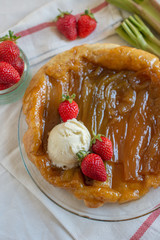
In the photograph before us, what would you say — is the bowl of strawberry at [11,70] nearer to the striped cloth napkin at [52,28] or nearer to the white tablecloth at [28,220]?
the striped cloth napkin at [52,28]

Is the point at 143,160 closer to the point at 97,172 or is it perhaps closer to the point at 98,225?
the point at 97,172

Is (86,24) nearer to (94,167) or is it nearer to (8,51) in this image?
(8,51)

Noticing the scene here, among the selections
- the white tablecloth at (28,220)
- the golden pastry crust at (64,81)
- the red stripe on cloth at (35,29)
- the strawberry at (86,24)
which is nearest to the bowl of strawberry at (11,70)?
the golden pastry crust at (64,81)

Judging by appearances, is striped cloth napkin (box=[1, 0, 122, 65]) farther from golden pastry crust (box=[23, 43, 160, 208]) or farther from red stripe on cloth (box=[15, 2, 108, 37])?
golden pastry crust (box=[23, 43, 160, 208])

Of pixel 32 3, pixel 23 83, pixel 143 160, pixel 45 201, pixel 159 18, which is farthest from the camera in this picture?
pixel 32 3

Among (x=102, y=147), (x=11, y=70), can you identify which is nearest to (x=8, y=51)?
(x=11, y=70)

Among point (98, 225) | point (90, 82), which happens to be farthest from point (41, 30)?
point (98, 225)
